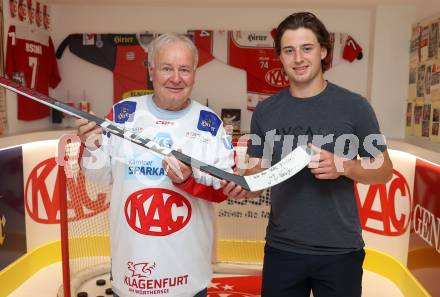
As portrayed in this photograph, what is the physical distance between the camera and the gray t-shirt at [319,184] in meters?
1.27

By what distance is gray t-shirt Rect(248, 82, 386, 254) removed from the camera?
1274 mm

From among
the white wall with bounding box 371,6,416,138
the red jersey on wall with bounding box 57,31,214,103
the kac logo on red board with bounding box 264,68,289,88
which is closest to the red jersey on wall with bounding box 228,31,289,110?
the kac logo on red board with bounding box 264,68,289,88

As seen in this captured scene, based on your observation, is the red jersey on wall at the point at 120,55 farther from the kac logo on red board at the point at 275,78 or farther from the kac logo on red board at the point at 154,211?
the kac logo on red board at the point at 154,211

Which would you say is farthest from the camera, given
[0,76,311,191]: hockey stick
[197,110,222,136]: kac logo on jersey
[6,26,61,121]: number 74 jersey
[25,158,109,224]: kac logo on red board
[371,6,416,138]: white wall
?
[371,6,416,138]: white wall

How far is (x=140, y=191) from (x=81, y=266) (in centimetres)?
164

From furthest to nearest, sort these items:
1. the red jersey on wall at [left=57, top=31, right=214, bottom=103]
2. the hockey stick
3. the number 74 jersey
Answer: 1. the red jersey on wall at [left=57, top=31, right=214, bottom=103]
2. the number 74 jersey
3. the hockey stick

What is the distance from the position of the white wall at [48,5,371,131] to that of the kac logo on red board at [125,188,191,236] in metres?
2.55

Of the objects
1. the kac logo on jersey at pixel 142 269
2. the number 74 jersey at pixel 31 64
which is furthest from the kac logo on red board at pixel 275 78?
the kac logo on jersey at pixel 142 269

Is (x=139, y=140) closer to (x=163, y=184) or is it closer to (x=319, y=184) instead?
(x=163, y=184)

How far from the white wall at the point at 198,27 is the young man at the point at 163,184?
97.7 inches

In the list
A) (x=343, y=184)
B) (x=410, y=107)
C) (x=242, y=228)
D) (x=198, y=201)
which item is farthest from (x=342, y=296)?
(x=410, y=107)

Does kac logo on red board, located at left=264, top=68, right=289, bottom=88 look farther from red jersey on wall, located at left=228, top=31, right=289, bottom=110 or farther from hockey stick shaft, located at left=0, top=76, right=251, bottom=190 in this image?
hockey stick shaft, located at left=0, top=76, right=251, bottom=190

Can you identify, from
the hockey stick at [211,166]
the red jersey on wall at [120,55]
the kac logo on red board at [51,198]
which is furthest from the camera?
the red jersey on wall at [120,55]

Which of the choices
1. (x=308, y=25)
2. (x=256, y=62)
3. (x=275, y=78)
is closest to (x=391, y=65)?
(x=275, y=78)
